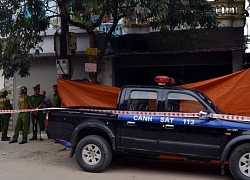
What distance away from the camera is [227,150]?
663cm

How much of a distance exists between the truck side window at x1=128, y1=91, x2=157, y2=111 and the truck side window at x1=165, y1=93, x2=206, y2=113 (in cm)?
31

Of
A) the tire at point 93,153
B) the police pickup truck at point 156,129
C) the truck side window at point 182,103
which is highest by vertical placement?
the truck side window at point 182,103

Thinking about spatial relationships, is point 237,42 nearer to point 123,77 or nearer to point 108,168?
point 123,77

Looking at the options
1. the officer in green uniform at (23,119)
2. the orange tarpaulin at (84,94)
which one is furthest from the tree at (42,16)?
the officer in green uniform at (23,119)

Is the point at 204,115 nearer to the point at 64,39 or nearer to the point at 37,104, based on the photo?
the point at 64,39

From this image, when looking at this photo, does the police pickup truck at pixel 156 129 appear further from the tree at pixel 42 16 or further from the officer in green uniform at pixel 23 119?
the officer in green uniform at pixel 23 119

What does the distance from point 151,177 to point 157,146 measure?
66 cm

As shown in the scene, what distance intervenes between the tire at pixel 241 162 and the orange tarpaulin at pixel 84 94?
443 cm

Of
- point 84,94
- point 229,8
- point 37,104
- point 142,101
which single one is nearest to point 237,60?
point 229,8

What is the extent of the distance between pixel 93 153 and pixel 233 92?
4.02m

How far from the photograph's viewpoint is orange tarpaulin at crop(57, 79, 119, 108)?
1026 cm

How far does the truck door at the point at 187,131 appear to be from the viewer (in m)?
6.79

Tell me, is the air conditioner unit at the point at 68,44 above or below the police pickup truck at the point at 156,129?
above

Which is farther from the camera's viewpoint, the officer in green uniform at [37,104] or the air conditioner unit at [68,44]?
the officer in green uniform at [37,104]
